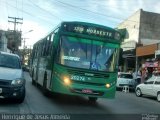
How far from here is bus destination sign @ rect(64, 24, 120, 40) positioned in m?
14.4

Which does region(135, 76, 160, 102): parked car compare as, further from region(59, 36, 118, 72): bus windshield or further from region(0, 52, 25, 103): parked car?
region(0, 52, 25, 103): parked car

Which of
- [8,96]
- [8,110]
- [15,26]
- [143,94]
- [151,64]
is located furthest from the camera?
[15,26]

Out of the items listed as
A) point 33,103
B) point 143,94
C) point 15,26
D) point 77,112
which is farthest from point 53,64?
point 15,26

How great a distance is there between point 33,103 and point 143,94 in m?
12.8

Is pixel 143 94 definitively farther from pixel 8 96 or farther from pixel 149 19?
pixel 149 19

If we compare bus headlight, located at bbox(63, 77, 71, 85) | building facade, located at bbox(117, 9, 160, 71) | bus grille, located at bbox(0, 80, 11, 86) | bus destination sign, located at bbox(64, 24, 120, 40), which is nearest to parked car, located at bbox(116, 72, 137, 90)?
building facade, located at bbox(117, 9, 160, 71)

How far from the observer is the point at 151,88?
23.7 m

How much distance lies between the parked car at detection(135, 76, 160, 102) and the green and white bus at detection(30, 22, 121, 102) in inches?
341

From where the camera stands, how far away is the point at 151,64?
33562 millimetres

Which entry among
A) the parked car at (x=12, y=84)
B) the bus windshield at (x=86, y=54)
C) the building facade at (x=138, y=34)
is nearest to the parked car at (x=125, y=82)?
the building facade at (x=138, y=34)

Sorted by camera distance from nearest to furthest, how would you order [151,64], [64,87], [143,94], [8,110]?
[8,110]
[64,87]
[143,94]
[151,64]

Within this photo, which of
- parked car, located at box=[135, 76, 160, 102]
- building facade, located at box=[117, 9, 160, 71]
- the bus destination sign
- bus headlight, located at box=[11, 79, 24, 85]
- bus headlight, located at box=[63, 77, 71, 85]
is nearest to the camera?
bus headlight, located at box=[11, 79, 24, 85]

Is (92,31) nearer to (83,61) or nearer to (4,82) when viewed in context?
(83,61)

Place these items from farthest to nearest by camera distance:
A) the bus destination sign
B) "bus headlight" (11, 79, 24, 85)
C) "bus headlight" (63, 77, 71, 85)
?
the bus destination sign → "bus headlight" (63, 77, 71, 85) → "bus headlight" (11, 79, 24, 85)
